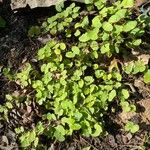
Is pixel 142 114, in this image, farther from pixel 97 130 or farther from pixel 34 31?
pixel 34 31

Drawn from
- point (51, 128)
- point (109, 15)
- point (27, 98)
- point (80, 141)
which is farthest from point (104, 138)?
point (109, 15)

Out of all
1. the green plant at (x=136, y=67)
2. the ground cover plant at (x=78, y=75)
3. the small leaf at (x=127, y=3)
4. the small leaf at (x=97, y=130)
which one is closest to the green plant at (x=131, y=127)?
the ground cover plant at (x=78, y=75)

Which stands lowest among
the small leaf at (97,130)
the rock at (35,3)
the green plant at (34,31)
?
the small leaf at (97,130)

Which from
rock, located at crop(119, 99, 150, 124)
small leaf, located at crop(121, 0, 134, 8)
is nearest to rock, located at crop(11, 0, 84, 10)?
small leaf, located at crop(121, 0, 134, 8)

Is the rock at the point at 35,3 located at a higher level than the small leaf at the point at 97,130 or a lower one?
higher

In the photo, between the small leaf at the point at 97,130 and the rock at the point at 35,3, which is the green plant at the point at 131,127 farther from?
the rock at the point at 35,3

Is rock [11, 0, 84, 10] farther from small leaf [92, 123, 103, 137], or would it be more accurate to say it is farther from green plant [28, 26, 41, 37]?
small leaf [92, 123, 103, 137]

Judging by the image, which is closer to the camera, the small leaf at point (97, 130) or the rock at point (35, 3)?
the small leaf at point (97, 130)

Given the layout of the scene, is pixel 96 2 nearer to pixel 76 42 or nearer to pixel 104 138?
pixel 76 42
